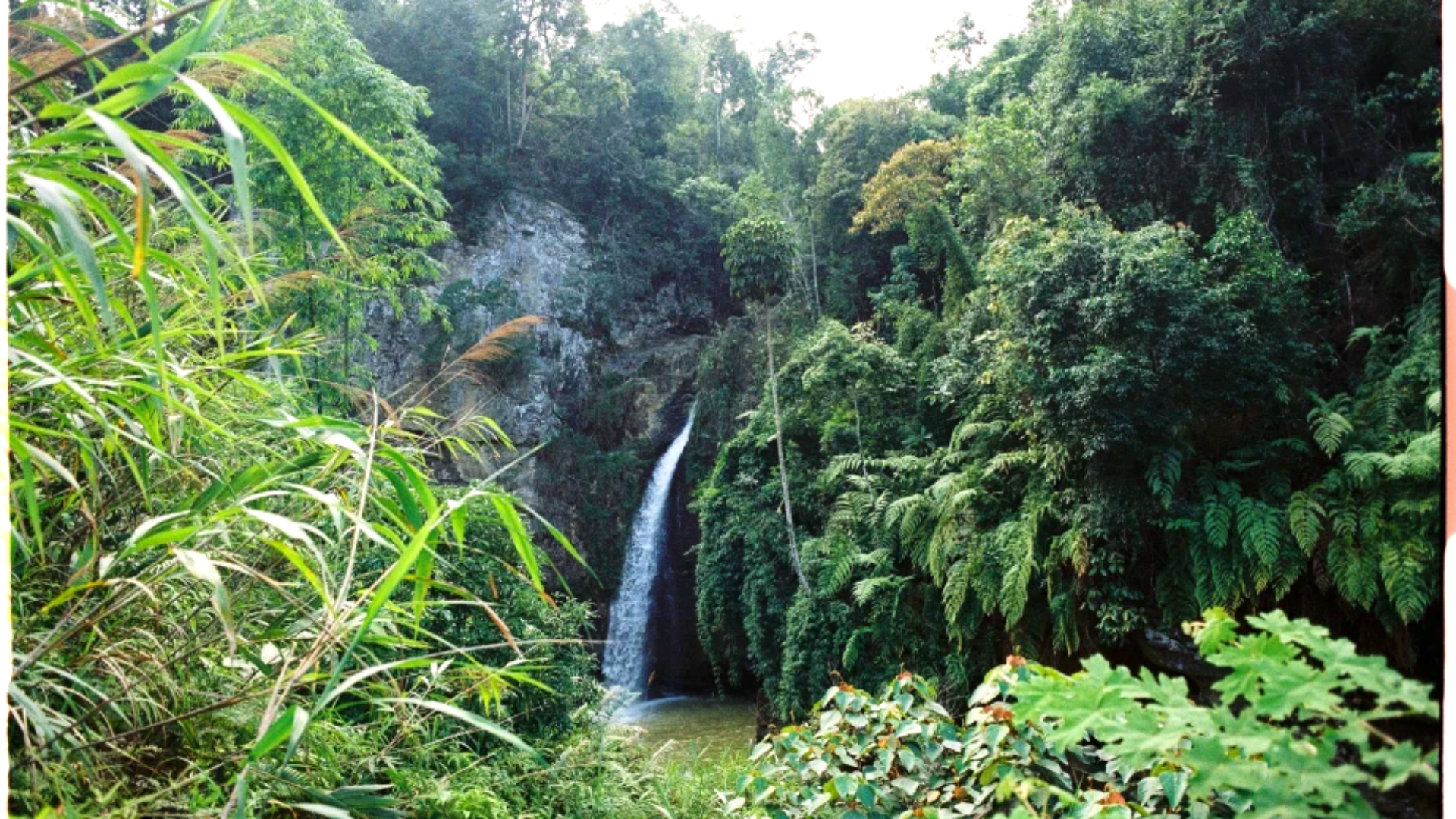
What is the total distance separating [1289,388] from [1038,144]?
2.41 metres

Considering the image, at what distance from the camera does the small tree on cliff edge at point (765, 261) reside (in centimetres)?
611

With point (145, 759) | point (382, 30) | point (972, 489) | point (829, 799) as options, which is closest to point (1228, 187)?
point (972, 489)

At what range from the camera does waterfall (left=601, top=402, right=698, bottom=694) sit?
760 centimetres

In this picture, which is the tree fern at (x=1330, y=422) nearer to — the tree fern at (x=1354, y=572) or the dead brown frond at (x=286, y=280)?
the tree fern at (x=1354, y=572)

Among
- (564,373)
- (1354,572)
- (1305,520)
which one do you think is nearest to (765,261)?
(564,373)

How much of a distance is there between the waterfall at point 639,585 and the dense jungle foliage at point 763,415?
0.36m

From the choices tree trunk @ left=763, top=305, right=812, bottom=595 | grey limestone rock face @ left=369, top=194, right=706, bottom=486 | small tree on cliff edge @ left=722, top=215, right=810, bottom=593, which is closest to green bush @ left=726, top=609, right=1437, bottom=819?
tree trunk @ left=763, top=305, right=812, bottom=595

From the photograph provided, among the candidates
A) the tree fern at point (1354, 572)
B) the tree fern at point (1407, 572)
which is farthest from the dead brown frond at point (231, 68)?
the tree fern at point (1354, 572)

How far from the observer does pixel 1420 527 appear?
10.1ft

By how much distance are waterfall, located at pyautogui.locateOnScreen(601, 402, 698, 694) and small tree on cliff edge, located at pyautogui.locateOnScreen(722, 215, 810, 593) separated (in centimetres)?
201

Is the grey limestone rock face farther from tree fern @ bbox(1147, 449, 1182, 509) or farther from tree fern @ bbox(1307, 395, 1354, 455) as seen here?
tree fern @ bbox(1307, 395, 1354, 455)

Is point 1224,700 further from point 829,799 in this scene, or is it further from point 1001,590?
point 1001,590

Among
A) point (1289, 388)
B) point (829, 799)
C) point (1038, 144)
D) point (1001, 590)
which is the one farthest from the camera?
point (1038, 144)

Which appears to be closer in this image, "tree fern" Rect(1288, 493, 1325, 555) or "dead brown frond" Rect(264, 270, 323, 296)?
"dead brown frond" Rect(264, 270, 323, 296)
